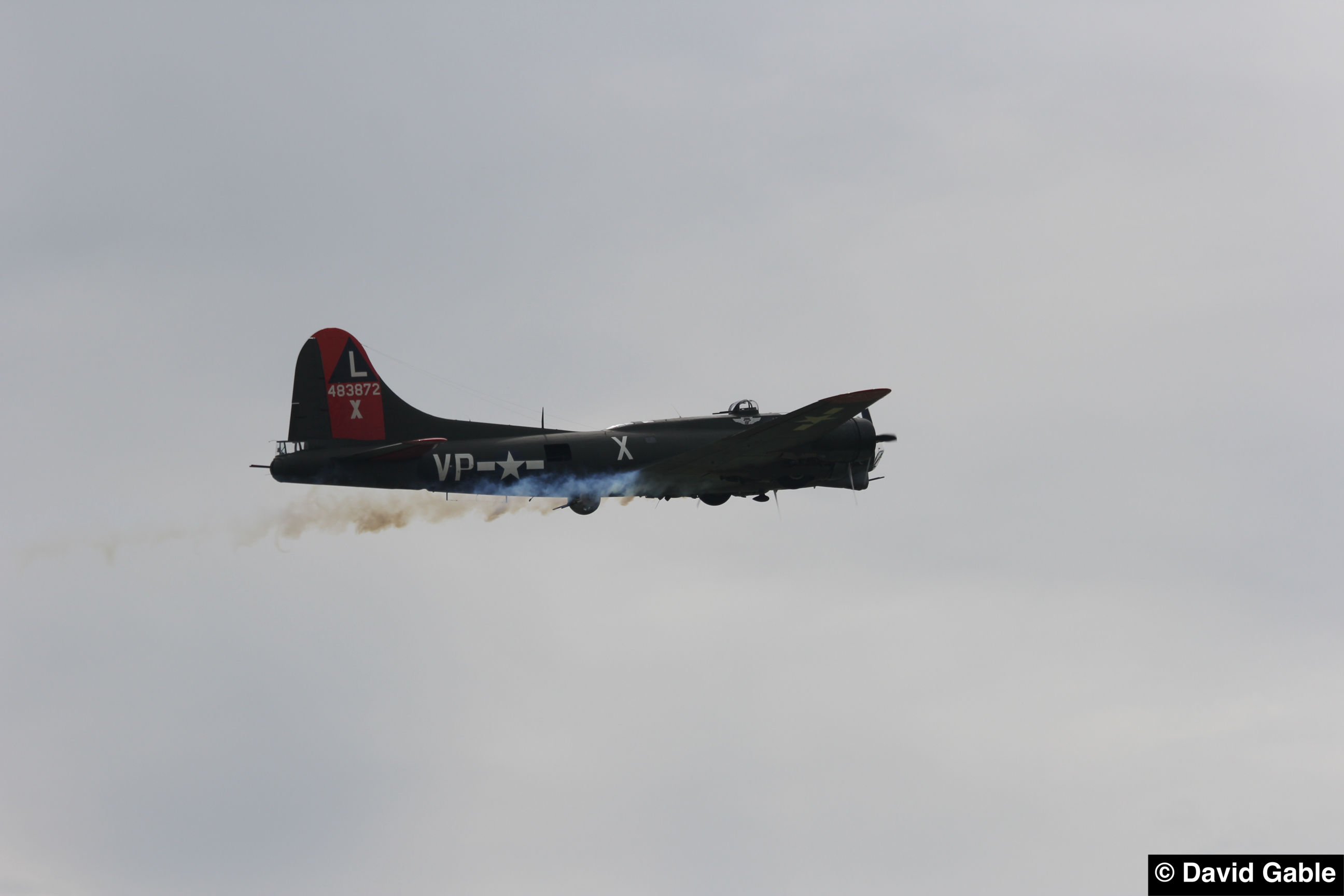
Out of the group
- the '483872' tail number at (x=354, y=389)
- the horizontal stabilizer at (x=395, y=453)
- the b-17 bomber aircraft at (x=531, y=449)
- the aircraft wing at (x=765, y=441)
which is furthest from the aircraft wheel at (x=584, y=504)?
the '483872' tail number at (x=354, y=389)

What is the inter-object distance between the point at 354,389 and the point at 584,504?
746 centimetres

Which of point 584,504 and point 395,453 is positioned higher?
point 395,453

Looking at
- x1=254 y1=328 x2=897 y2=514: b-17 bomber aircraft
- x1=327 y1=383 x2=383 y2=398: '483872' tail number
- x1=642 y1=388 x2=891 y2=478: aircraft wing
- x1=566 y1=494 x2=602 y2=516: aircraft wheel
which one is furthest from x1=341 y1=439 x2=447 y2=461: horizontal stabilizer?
x1=642 y1=388 x2=891 y2=478: aircraft wing

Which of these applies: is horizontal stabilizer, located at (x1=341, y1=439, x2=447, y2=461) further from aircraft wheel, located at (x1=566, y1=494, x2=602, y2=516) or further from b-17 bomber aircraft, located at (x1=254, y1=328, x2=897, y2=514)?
aircraft wheel, located at (x1=566, y1=494, x2=602, y2=516)

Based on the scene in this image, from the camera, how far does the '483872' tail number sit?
45375 millimetres

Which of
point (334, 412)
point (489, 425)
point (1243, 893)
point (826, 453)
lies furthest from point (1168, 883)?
point (334, 412)

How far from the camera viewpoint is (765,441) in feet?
150

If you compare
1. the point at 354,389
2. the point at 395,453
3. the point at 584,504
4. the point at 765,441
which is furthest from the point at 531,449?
the point at 765,441

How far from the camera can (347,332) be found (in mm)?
46188

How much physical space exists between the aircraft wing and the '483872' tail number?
26.9 ft

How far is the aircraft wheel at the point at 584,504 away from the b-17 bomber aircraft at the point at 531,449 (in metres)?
0.04

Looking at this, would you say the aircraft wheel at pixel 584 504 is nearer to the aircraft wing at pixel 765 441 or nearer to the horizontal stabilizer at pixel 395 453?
the aircraft wing at pixel 765 441

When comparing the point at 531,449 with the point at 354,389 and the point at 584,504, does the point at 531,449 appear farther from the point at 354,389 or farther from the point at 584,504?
the point at 354,389

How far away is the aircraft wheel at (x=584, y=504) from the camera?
46312 millimetres
